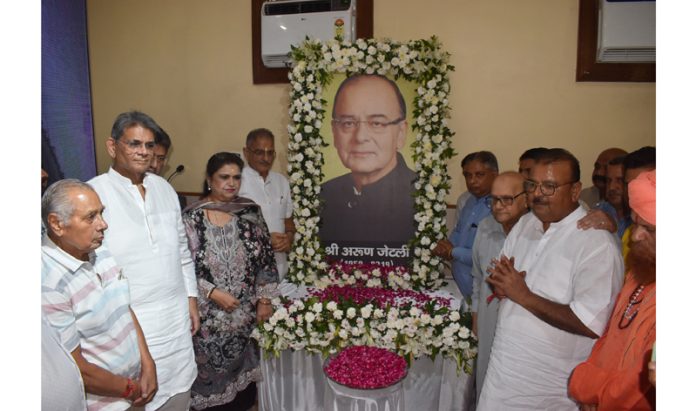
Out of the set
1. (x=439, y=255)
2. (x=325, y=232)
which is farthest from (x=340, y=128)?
(x=439, y=255)

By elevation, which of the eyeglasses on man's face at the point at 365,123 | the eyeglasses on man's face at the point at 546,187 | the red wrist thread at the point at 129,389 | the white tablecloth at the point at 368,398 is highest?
the eyeglasses on man's face at the point at 365,123

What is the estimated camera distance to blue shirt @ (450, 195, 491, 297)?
9.23ft

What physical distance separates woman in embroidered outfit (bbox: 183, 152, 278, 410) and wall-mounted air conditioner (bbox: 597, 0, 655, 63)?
2619 mm

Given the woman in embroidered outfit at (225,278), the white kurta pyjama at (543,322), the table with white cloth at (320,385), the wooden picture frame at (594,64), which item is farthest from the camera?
the wooden picture frame at (594,64)

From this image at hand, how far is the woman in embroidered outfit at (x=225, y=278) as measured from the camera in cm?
247

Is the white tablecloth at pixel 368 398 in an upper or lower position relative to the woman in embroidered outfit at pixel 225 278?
lower

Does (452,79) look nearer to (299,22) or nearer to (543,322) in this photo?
(299,22)

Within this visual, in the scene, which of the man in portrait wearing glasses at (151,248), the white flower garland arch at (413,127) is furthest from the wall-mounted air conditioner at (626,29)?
the man in portrait wearing glasses at (151,248)

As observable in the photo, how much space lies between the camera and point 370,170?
10.5 ft

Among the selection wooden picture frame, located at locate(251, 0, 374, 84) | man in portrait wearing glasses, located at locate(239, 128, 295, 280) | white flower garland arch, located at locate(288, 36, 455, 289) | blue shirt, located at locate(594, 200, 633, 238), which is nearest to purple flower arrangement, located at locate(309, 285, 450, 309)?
white flower garland arch, located at locate(288, 36, 455, 289)

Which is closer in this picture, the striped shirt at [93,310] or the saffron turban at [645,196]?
the saffron turban at [645,196]

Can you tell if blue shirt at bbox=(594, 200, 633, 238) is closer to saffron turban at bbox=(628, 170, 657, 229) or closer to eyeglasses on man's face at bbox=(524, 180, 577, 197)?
eyeglasses on man's face at bbox=(524, 180, 577, 197)

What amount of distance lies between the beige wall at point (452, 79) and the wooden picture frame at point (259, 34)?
0.19 feet

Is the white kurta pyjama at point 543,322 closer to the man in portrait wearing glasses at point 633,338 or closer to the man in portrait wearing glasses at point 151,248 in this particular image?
the man in portrait wearing glasses at point 633,338
